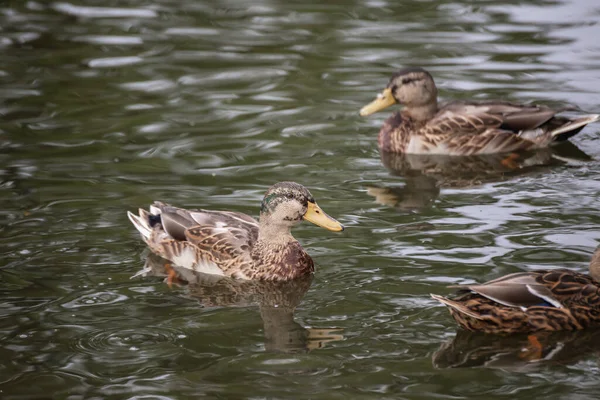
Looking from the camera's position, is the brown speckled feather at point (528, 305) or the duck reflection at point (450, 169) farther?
the duck reflection at point (450, 169)

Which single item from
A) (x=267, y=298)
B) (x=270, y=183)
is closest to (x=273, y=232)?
(x=267, y=298)

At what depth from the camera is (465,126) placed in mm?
11758

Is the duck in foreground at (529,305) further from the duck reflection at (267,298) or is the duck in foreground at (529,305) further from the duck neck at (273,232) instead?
the duck neck at (273,232)

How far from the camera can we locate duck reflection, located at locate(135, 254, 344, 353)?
728 centimetres

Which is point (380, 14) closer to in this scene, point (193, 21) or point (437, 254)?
point (193, 21)

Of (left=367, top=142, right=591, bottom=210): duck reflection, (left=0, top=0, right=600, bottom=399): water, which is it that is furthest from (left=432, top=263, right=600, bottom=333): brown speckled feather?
(left=367, top=142, right=591, bottom=210): duck reflection

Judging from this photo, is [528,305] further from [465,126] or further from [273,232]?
[465,126]

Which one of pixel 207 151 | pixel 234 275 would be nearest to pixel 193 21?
pixel 207 151

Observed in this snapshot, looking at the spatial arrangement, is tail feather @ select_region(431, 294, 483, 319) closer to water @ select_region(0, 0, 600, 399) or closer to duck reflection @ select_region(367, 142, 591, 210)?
water @ select_region(0, 0, 600, 399)

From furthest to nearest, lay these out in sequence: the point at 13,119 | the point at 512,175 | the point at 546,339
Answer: the point at 13,119, the point at 512,175, the point at 546,339

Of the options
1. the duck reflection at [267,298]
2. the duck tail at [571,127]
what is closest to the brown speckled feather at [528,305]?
the duck reflection at [267,298]

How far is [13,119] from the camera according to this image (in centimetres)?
1288

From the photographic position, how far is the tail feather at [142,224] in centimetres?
912

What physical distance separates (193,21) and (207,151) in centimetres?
610
